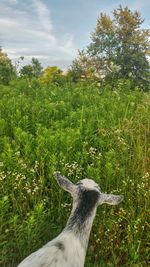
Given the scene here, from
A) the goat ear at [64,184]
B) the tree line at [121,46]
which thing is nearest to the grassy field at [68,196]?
the goat ear at [64,184]

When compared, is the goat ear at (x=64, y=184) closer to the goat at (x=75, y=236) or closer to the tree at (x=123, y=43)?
the goat at (x=75, y=236)

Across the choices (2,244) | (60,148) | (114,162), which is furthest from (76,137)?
(2,244)

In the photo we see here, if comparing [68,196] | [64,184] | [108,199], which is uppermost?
[64,184]

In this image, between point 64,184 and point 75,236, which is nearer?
point 75,236

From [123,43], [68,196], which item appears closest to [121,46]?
[123,43]

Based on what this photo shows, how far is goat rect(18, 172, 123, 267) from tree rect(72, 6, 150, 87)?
25173 millimetres

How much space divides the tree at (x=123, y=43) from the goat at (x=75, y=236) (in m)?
25.2

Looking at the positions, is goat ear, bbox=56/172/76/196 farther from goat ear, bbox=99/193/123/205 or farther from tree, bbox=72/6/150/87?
tree, bbox=72/6/150/87

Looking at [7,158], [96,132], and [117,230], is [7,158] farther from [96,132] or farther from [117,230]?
[96,132]

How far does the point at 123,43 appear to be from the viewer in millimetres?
31797

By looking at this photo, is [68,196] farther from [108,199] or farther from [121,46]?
[121,46]

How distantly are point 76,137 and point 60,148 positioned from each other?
1.07 ft

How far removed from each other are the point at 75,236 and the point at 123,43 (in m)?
29.5

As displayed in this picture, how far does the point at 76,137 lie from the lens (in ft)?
18.3
